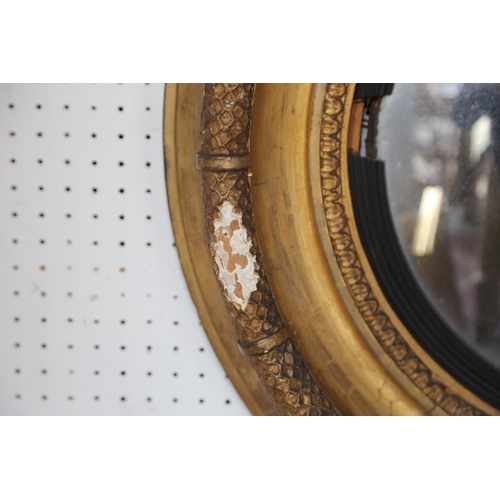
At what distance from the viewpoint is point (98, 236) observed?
0.81 meters

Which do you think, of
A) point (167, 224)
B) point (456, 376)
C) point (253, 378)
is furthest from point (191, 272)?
point (456, 376)

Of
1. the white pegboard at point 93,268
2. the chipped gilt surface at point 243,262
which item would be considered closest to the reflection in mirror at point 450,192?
the chipped gilt surface at point 243,262

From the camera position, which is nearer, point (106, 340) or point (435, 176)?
point (435, 176)

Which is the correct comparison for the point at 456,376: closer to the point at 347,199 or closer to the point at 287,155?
the point at 347,199

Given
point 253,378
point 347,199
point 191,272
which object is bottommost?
point 253,378

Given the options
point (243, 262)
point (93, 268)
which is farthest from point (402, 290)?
point (93, 268)

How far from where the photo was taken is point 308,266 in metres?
0.73

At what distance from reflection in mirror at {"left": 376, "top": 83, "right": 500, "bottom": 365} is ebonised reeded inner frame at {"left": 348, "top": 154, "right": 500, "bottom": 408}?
0.04 ft

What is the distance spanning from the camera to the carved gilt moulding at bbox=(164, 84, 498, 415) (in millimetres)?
707

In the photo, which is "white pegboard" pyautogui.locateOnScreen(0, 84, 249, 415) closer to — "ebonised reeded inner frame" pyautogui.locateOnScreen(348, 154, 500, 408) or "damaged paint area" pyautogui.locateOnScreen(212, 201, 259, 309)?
"damaged paint area" pyautogui.locateOnScreen(212, 201, 259, 309)

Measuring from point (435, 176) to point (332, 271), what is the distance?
202mm

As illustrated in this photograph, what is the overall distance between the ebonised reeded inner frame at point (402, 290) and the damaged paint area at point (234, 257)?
17 centimetres

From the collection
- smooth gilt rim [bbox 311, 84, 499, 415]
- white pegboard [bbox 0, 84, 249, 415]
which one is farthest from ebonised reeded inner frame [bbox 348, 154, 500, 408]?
white pegboard [bbox 0, 84, 249, 415]

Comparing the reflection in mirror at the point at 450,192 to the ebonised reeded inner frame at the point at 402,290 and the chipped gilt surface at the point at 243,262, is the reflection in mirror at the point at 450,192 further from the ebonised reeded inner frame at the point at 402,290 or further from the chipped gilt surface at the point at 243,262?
the chipped gilt surface at the point at 243,262
